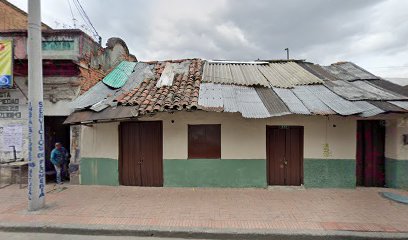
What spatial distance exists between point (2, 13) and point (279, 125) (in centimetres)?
1311

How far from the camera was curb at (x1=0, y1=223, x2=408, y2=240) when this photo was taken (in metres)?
4.88

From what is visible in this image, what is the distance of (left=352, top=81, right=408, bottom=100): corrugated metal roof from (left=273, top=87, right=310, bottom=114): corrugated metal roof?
2401 millimetres

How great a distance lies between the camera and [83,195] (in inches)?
288

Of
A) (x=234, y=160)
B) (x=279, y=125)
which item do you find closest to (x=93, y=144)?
(x=234, y=160)

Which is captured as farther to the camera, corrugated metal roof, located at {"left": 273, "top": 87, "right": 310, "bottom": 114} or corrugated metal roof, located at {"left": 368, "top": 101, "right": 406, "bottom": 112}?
corrugated metal roof, located at {"left": 273, "top": 87, "right": 310, "bottom": 114}

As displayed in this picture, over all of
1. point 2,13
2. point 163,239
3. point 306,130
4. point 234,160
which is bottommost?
point 163,239

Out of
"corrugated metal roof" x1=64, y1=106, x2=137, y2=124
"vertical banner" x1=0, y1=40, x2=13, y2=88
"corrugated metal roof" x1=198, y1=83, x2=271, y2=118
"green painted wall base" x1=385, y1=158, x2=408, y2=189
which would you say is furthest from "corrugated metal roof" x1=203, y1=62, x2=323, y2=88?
"vertical banner" x1=0, y1=40, x2=13, y2=88

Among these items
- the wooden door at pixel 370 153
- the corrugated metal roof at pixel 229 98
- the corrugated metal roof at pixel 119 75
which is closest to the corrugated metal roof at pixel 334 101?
the wooden door at pixel 370 153

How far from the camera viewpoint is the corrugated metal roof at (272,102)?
6.82 metres

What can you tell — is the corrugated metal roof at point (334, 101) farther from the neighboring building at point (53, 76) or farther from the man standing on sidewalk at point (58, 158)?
the man standing on sidewalk at point (58, 158)

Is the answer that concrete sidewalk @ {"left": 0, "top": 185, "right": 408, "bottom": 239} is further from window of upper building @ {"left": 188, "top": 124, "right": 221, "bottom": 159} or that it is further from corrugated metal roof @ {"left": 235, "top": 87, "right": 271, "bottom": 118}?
corrugated metal roof @ {"left": 235, "top": 87, "right": 271, "bottom": 118}

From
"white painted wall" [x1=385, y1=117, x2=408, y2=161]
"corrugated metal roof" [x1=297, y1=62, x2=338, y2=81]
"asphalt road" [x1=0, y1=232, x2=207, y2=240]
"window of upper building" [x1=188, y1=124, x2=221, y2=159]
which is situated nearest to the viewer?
"asphalt road" [x1=0, y1=232, x2=207, y2=240]

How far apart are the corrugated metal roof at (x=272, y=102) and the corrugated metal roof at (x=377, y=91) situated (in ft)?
9.71

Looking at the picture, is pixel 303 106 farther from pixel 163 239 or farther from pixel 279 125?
pixel 163 239
